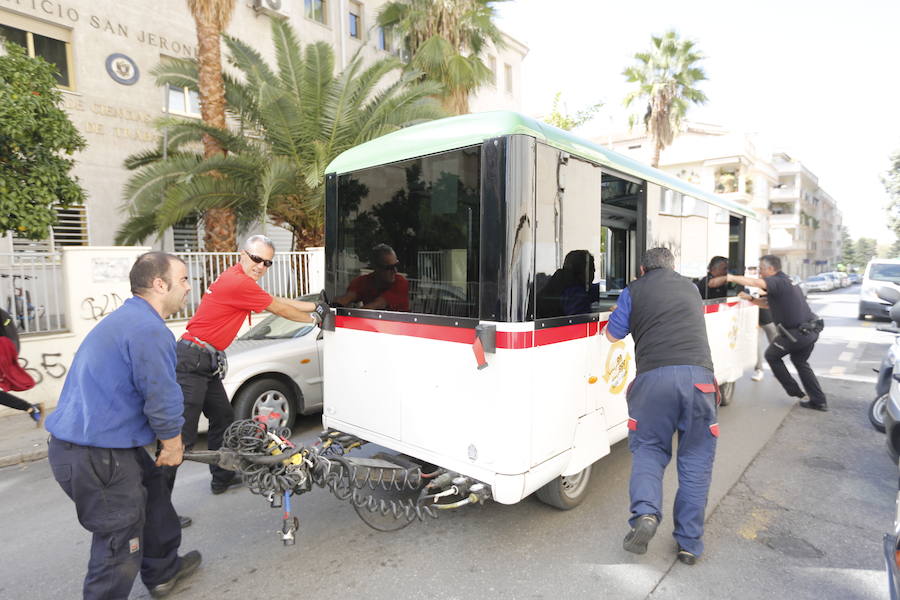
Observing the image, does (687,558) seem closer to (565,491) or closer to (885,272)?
(565,491)

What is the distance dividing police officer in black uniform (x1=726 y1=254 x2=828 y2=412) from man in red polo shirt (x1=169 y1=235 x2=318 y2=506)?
554cm

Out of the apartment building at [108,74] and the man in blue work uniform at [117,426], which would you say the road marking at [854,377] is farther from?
the apartment building at [108,74]

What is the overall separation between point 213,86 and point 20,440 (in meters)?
7.32

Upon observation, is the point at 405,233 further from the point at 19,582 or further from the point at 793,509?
the point at 793,509

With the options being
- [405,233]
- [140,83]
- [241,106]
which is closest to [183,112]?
[140,83]

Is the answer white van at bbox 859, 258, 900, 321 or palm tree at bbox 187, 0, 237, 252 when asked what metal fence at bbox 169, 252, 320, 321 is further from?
white van at bbox 859, 258, 900, 321

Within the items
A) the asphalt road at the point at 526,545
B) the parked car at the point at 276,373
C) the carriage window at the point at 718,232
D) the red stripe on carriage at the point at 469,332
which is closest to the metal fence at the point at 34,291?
the asphalt road at the point at 526,545

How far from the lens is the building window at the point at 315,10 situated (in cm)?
1556

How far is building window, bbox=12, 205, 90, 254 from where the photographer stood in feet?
34.9

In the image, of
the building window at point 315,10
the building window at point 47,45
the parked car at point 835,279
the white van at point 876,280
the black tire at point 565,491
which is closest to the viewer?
the black tire at point 565,491

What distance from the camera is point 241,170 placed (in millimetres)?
9664

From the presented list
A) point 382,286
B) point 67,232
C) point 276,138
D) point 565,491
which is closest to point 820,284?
point 276,138

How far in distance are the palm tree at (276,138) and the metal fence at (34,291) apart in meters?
2.62

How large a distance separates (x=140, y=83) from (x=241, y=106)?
393 cm
